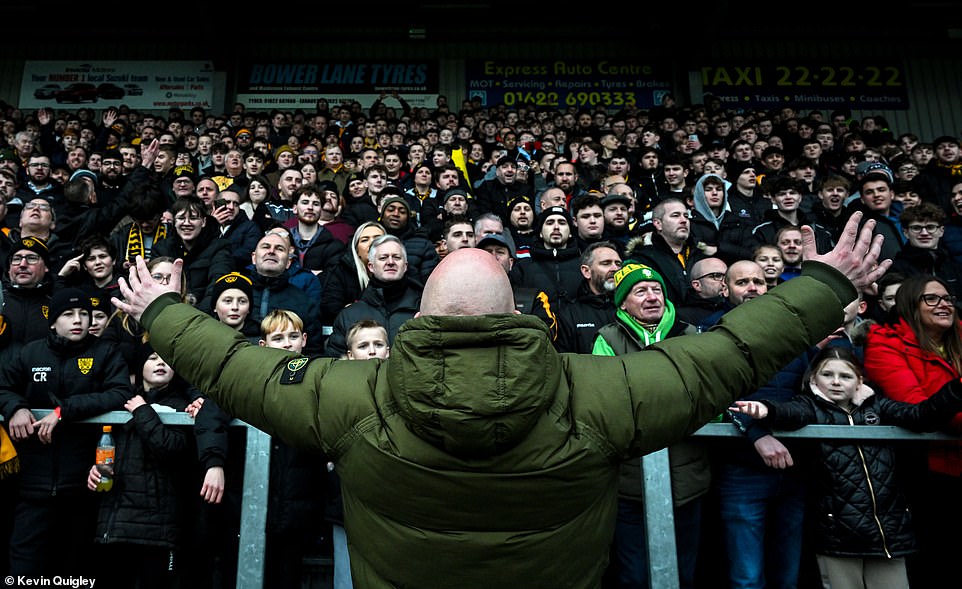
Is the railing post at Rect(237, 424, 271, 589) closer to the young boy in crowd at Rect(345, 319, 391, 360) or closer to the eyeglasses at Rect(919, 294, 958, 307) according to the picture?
the young boy in crowd at Rect(345, 319, 391, 360)

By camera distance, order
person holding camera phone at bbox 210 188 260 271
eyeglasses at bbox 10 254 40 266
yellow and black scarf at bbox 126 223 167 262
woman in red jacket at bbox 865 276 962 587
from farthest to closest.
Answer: person holding camera phone at bbox 210 188 260 271
yellow and black scarf at bbox 126 223 167 262
eyeglasses at bbox 10 254 40 266
woman in red jacket at bbox 865 276 962 587

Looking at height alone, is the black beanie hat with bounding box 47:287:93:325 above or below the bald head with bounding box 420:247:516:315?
above

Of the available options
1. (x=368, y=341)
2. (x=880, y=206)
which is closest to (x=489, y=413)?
(x=368, y=341)

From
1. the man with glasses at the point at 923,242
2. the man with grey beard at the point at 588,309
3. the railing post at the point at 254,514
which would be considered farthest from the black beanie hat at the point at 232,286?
the man with glasses at the point at 923,242

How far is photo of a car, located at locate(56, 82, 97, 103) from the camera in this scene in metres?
14.0

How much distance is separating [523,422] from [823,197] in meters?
6.33

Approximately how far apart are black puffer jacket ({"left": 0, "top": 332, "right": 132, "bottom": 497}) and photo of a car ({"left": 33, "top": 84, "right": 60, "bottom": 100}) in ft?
44.9

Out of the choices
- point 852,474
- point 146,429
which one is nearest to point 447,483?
point 146,429

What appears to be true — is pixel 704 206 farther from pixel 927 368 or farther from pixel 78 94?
pixel 78 94

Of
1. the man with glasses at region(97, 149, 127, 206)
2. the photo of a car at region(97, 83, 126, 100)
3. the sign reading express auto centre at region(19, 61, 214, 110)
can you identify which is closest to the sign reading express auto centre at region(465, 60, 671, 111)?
the sign reading express auto centre at region(19, 61, 214, 110)

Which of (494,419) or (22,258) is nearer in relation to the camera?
(494,419)

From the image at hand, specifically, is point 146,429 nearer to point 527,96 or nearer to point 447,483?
point 447,483

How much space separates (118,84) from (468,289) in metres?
16.0

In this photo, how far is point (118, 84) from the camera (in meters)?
14.2
